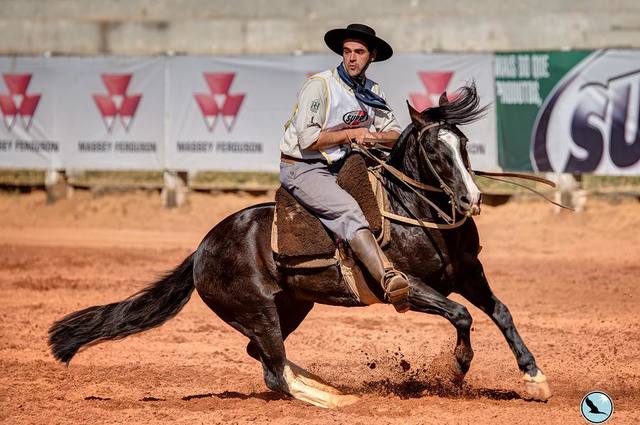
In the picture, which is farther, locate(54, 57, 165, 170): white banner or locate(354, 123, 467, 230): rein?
locate(54, 57, 165, 170): white banner

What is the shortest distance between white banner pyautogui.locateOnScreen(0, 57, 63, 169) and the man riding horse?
39.8 feet

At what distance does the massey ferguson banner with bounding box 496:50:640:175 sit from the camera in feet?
49.8

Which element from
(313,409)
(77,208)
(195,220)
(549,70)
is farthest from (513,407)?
(77,208)

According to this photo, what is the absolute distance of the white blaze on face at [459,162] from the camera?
6.33m

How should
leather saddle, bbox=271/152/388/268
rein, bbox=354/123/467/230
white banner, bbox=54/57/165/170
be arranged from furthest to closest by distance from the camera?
white banner, bbox=54/57/165/170
leather saddle, bbox=271/152/388/268
rein, bbox=354/123/467/230

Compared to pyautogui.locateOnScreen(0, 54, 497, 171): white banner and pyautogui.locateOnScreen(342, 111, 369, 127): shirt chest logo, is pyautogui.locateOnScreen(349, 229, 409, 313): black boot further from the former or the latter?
pyautogui.locateOnScreen(0, 54, 497, 171): white banner

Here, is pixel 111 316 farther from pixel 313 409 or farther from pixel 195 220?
pixel 195 220

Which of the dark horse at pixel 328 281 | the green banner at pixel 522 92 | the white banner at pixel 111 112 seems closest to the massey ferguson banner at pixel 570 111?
the green banner at pixel 522 92

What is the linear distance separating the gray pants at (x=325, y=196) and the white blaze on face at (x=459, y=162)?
71 cm

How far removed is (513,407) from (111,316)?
116 inches

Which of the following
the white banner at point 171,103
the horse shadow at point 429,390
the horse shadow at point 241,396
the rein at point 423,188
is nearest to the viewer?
the rein at point 423,188

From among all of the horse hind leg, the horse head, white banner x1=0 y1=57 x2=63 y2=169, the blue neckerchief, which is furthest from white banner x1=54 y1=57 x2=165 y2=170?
the horse head

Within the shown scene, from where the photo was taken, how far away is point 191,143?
17578mm
